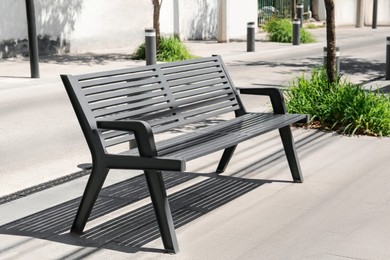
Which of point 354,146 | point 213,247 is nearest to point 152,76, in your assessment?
point 213,247

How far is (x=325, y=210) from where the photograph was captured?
562cm

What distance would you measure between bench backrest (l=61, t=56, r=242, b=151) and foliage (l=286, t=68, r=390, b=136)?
7.17 feet

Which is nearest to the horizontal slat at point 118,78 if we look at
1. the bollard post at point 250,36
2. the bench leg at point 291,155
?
the bench leg at point 291,155

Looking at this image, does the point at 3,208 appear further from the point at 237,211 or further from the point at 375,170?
the point at 375,170

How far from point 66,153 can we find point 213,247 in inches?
146

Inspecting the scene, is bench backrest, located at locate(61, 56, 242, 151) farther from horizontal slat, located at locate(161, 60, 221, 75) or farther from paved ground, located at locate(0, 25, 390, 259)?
paved ground, located at locate(0, 25, 390, 259)

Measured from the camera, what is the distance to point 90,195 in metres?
5.08

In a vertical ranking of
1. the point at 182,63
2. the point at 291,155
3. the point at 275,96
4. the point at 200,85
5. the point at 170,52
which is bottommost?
the point at 291,155

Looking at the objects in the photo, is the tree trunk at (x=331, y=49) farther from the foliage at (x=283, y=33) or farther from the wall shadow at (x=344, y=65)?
the foliage at (x=283, y=33)

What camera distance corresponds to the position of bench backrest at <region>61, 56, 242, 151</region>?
511cm

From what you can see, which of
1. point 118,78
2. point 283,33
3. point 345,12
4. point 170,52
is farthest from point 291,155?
point 345,12

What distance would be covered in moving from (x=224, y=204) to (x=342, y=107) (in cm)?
339

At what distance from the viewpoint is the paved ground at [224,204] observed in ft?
15.9

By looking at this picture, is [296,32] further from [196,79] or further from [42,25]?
[196,79]
